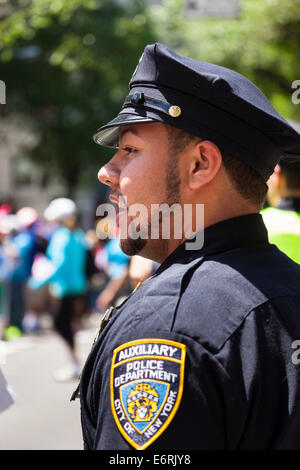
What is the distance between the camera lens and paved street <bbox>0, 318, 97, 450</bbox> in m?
5.45

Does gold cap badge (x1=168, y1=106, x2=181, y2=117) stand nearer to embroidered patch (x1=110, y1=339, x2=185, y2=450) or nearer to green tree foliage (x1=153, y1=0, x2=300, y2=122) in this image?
embroidered patch (x1=110, y1=339, x2=185, y2=450)

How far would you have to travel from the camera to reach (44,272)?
9016mm

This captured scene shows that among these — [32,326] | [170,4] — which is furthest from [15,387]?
[170,4]

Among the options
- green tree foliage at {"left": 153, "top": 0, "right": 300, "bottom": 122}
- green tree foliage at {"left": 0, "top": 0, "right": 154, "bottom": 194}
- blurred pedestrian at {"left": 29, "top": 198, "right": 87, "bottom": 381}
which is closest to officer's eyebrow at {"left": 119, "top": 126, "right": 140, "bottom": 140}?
blurred pedestrian at {"left": 29, "top": 198, "right": 87, "bottom": 381}

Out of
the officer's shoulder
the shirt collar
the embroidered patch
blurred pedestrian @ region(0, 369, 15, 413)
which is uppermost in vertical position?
the shirt collar

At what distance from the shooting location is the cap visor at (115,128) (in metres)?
1.58

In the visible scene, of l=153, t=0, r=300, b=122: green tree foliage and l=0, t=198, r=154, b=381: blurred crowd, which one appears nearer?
l=0, t=198, r=154, b=381: blurred crowd

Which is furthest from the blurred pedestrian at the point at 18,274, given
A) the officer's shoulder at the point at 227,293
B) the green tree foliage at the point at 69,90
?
the green tree foliage at the point at 69,90

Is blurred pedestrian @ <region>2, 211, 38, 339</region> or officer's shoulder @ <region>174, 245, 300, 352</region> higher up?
officer's shoulder @ <region>174, 245, 300, 352</region>

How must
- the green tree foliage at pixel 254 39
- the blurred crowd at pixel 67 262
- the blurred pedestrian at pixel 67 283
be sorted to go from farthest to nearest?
1. the green tree foliage at pixel 254 39
2. the blurred pedestrian at pixel 67 283
3. the blurred crowd at pixel 67 262

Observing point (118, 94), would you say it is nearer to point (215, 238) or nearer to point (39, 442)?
point (39, 442)

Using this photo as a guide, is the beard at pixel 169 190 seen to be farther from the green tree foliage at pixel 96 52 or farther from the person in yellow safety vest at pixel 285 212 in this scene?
the green tree foliage at pixel 96 52

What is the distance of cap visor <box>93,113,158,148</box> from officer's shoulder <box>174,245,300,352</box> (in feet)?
1.13

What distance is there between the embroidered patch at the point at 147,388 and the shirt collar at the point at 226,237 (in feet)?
0.83
